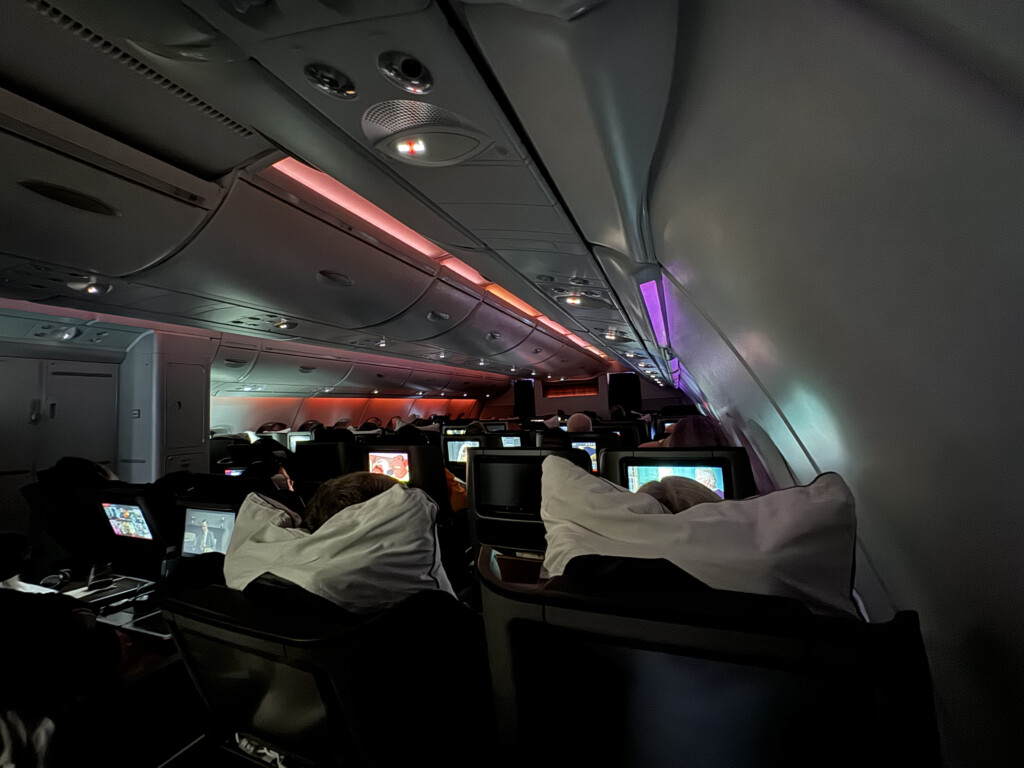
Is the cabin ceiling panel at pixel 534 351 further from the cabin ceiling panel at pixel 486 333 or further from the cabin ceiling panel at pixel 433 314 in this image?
the cabin ceiling panel at pixel 433 314

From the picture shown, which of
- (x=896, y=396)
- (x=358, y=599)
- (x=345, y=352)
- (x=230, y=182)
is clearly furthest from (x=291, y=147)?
(x=345, y=352)

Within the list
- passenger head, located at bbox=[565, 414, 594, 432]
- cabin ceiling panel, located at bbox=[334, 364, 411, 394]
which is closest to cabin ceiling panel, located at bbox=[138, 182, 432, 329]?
passenger head, located at bbox=[565, 414, 594, 432]

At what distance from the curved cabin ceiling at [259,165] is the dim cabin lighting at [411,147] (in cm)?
2

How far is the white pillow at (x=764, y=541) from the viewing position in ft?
3.05

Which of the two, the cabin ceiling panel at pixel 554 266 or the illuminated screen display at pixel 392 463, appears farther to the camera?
the illuminated screen display at pixel 392 463

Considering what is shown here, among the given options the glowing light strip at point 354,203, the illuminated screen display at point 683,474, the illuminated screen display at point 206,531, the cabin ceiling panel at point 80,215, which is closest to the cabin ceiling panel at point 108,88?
the cabin ceiling panel at point 80,215

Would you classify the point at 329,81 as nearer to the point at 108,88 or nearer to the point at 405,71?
the point at 405,71

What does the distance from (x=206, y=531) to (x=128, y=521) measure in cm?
83

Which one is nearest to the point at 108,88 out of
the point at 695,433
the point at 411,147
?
the point at 411,147

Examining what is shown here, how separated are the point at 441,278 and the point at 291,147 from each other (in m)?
3.23

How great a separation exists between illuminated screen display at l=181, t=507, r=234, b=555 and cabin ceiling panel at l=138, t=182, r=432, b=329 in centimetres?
178

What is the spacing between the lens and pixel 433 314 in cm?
612

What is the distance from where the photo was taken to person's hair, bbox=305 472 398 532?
6.70 ft

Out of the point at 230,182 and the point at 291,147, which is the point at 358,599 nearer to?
the point at 291,147
